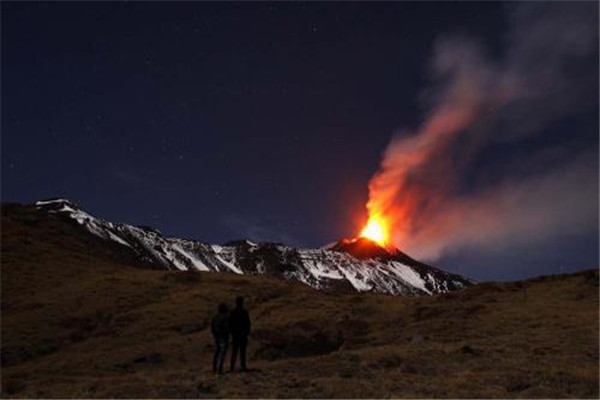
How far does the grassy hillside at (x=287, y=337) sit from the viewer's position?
2903 centimetres

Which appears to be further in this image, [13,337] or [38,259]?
[38,259]

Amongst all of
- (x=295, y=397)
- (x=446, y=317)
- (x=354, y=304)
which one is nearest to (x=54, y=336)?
(x=354, y=304)

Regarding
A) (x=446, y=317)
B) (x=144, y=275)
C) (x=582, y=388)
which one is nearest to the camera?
(x=582, y=388)

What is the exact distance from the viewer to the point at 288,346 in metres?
49.8

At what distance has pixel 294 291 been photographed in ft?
265

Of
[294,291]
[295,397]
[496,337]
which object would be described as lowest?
[295,397]

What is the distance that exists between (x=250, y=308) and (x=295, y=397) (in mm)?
46710

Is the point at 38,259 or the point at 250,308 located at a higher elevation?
the point at 38,259

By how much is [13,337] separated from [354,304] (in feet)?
95.8

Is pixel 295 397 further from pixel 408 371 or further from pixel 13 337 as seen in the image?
pixel 13 337

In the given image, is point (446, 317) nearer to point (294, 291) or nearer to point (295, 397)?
point (294, 291)

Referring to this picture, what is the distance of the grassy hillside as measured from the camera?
29.0 m

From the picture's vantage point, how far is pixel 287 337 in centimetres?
5297

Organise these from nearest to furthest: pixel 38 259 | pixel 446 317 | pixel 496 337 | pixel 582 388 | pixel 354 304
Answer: pixel 582 388 → pixel 496 337 → pixel 446 317 → pixel 354 304 → pixel 38 259
